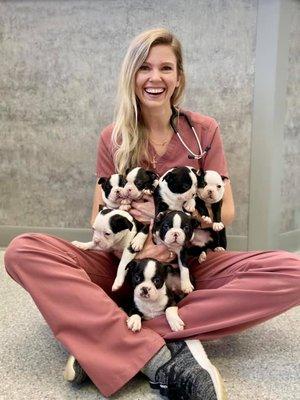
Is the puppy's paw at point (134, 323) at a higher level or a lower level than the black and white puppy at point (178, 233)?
lower

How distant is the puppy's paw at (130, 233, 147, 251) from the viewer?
1.27 metres

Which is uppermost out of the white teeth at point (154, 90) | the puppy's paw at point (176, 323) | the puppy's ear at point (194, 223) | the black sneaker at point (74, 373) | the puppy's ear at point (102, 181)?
the white teeth at point (154, 90)

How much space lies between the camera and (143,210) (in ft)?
4.46

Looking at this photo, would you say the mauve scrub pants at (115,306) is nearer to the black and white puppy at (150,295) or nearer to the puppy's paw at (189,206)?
the black and white puppy at (150,295)

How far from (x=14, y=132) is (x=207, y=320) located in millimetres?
1558

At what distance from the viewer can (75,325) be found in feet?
3.75

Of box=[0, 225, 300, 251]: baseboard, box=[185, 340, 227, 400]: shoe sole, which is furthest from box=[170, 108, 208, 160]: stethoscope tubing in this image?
box=[0, 225, 300, 251]: baseboard

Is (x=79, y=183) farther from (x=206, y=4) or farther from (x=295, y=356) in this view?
(x=295, y=356)

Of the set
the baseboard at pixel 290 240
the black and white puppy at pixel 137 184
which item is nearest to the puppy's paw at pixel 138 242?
the black and white puppy at pixel 137 184

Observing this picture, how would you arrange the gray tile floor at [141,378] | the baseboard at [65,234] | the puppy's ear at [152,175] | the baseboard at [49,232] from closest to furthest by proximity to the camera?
the gray tile floor at [141,378] < the puppy's ear at [152,175] < the baseboard at [65,234] < the baseboard at [49,232]

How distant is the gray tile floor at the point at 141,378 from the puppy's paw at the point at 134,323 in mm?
142

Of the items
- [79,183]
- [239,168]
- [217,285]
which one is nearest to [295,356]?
[217,285]

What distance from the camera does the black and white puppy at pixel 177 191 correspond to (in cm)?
125

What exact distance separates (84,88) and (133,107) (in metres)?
0.84
